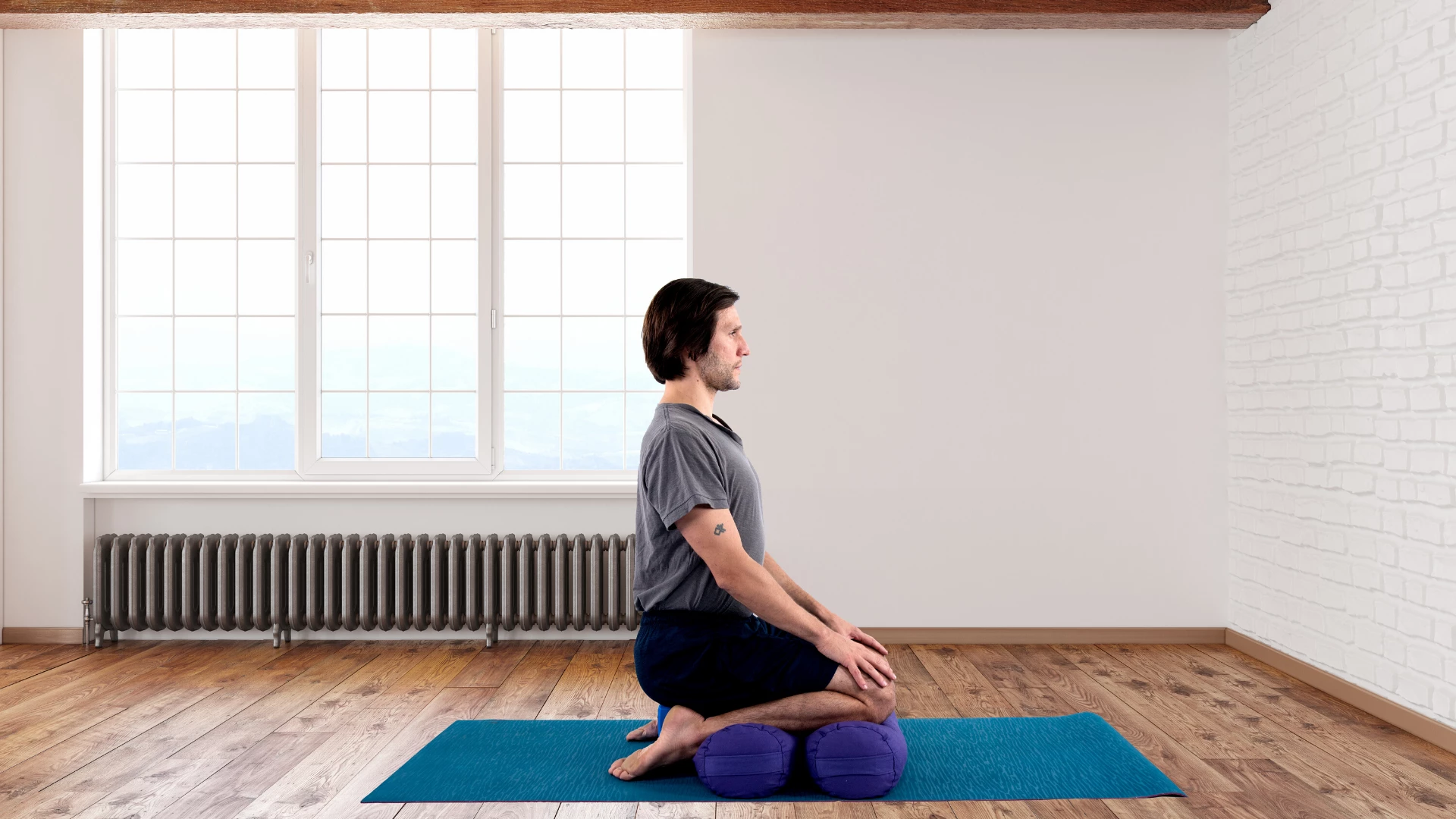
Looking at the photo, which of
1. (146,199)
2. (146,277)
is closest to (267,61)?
(146,199)

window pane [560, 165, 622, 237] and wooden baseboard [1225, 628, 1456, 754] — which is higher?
window pane [560, 165, 622, 237]

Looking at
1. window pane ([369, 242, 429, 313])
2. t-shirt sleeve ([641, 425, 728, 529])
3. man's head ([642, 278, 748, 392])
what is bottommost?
t-shirt sleeve ([641, 425, 728, 529])

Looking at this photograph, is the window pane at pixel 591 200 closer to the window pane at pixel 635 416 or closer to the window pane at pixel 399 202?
the window pane at pixel 399 202

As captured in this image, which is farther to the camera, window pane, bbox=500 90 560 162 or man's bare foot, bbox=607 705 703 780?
window pane, bbox=500 90 560 162

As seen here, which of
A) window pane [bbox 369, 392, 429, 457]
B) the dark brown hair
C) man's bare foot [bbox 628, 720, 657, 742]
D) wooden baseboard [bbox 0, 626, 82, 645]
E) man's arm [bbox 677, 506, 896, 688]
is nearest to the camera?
man's arm [bbox 677, 506, 896, 688]

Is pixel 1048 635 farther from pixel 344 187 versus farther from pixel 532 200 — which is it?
pixel 344 187

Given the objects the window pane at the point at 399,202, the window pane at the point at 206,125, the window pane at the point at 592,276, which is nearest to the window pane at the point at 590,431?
the window pane at the point at 592,276

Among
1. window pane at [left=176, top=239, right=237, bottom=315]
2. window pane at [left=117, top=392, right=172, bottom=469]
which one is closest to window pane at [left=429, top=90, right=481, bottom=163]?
window pane at [left=176, top=239, right=237, bottom=315]

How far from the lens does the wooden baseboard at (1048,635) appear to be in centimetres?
425

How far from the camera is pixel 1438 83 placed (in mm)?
2996

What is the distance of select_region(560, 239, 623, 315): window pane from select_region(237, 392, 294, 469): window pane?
139 centimetres

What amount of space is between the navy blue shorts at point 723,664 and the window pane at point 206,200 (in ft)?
11.0

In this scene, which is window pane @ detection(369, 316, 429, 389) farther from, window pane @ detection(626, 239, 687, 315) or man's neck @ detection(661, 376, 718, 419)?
man's neck @ detection(661, 376, 718, 419)

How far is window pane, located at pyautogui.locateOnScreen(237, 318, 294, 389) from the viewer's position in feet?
14.9
